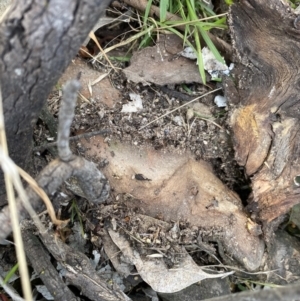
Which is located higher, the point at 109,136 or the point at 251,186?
the point at 109,136

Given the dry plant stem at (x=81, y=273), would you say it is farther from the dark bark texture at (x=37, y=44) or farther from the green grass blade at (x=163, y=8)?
the green grass blade at (x=163, y=8)

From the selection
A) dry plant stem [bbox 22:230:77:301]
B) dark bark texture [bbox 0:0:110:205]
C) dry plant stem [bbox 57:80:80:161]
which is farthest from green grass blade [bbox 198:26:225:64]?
dry plant stem [bbox 22:230:77:301]

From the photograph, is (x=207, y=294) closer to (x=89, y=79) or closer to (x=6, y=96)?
(x=89, y=79)

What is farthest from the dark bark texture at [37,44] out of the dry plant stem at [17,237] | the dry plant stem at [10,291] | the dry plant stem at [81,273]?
the dry plant stem at [10,291]

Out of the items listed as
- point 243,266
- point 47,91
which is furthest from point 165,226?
point 47,91

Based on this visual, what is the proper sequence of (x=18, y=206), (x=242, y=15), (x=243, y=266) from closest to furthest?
1. (x=18, y=206)
2. (x=242, y=15)
3. (x=243, y=266)

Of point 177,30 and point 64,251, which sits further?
point 177,30

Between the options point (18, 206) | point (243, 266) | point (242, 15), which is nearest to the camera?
point (18, 206)
